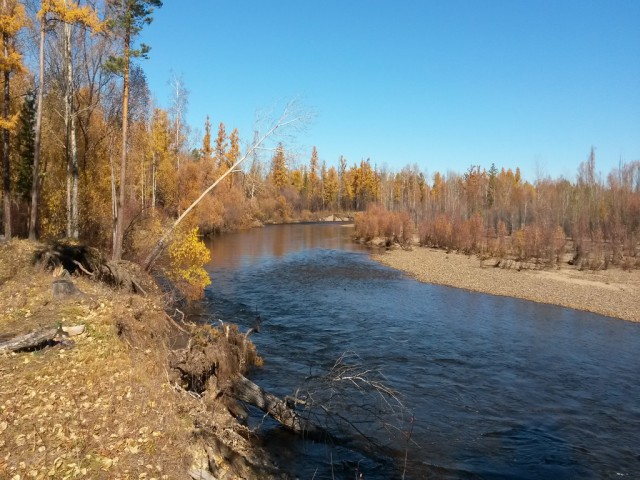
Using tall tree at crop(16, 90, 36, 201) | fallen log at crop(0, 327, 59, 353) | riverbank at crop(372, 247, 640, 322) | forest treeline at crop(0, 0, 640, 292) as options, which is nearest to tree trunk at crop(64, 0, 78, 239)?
forest treeline at crop(0, 0, 640, 292)

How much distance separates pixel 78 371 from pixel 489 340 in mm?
13602

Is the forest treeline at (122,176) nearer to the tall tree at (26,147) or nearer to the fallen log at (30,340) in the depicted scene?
the tall tree at (26,147)

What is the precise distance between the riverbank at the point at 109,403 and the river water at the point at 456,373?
157cm

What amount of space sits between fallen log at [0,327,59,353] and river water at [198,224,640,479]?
4430 millimetres

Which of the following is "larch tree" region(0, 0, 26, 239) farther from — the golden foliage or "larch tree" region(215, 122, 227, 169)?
"larch tree" region(215, 122, 227, 169)

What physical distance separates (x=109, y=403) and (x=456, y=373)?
9.49 metres

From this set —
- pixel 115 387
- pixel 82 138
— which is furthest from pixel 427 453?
pixel 82 138

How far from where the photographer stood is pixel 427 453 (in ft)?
28.0

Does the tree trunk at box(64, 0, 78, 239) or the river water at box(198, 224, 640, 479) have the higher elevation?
the tree trunk at box(64, 0, 78, 239)

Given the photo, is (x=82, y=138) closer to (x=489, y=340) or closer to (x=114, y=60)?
(x=114, y=60)

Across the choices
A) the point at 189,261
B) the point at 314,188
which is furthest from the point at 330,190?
the point at 189,261

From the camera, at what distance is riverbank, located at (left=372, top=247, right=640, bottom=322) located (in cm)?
2175

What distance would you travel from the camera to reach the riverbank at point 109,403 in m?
5.80

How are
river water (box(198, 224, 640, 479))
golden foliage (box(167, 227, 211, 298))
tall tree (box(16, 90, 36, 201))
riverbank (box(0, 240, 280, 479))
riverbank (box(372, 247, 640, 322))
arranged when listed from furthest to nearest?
tall tree (box(16, 90, 36, 201))
riverbank (box(372, 247, 640, 322))
golden foliage (box(167, 227, 211, 298))
river water (box(198, 224, 640, 479))
riverbank (box(0, 240, 280, 479))
